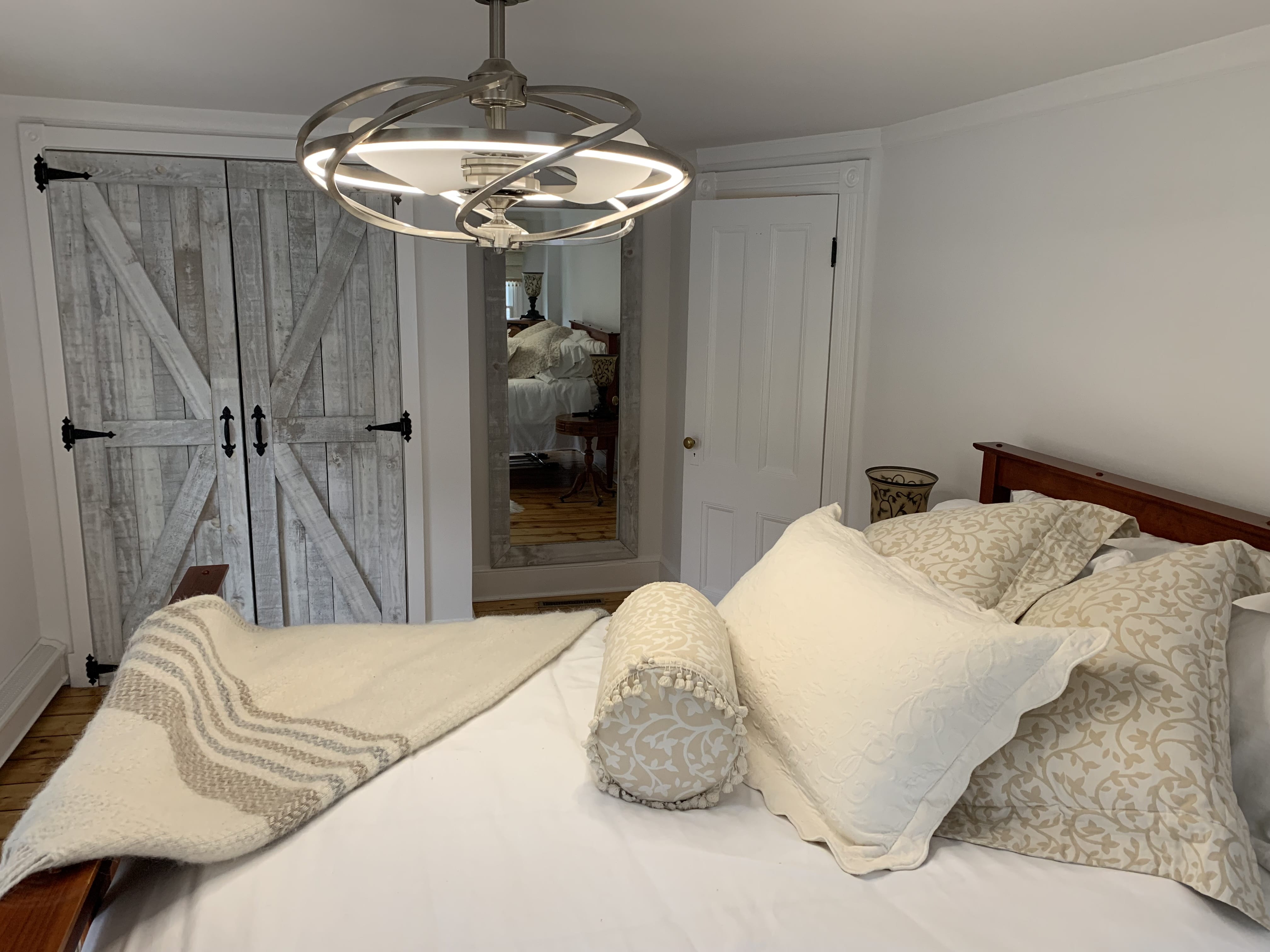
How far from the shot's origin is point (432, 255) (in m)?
3.47

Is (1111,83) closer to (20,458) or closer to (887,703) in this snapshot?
(887,703)

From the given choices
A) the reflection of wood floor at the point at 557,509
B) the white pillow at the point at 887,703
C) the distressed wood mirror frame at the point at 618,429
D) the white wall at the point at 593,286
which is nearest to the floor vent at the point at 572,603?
the distressed wood mirror frame at the point at 618,429

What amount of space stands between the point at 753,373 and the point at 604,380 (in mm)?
892

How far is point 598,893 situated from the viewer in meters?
1.31

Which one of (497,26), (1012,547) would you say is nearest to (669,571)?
(1012,547)

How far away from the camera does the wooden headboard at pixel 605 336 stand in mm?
4219

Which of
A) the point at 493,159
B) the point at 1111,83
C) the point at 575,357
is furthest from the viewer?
the point at 575,357

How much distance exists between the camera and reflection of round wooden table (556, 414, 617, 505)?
4.30 m

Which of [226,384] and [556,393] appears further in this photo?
[556,393]

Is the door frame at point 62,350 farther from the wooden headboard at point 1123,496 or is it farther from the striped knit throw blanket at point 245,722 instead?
the wooden headboard at point 1123,496

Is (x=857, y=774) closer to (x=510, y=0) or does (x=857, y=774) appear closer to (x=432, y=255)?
(x=510, y=0)

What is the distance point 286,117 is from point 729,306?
72.5 inches

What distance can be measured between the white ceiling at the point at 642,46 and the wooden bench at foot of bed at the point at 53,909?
170 centimetres

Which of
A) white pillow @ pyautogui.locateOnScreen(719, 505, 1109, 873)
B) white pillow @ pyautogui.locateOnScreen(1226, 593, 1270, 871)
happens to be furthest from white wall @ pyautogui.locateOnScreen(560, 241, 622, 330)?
white pillow @ pyautogui.locateOnScreen(1226, 593, 1270, 871)
